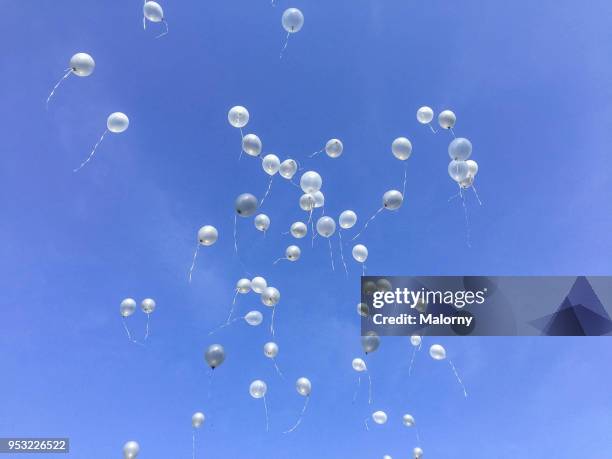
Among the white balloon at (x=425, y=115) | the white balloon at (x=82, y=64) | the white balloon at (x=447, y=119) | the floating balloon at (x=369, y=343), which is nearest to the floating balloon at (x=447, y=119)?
the white balloon at (x=447, y=119)

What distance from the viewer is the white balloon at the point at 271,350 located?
8750mm

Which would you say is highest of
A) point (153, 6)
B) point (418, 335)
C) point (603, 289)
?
point (153, 6)

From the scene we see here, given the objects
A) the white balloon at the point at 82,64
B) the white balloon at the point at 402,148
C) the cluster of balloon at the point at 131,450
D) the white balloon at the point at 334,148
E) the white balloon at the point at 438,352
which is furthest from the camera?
the white balloon at the point at 438,352

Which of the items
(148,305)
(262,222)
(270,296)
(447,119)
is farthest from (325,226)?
(148,305)

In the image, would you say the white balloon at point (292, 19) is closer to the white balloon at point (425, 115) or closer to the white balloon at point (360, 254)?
the white balloon at point (425, 115)

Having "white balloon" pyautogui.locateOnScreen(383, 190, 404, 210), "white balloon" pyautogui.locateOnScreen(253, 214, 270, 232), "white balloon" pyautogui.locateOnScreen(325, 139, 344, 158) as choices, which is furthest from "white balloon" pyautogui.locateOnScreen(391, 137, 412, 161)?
"white balloon" pyautogui.locateOnScreen(253, 214, 270, 232)

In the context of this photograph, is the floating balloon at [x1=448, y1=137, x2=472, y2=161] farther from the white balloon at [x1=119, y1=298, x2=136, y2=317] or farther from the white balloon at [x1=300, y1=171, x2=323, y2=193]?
the white balloon at [x1=119, y1=298, x2=136, y2=317]

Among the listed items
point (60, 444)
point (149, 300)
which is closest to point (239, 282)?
point (149, 300)

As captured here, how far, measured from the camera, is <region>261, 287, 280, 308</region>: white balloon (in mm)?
8375

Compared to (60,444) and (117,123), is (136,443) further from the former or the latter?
(117,123)

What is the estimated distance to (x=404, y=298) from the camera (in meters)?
9.65

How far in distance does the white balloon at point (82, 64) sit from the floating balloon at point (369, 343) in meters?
6.71

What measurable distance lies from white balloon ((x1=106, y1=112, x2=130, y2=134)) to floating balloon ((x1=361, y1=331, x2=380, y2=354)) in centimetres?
589

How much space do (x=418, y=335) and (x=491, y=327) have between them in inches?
74.3
